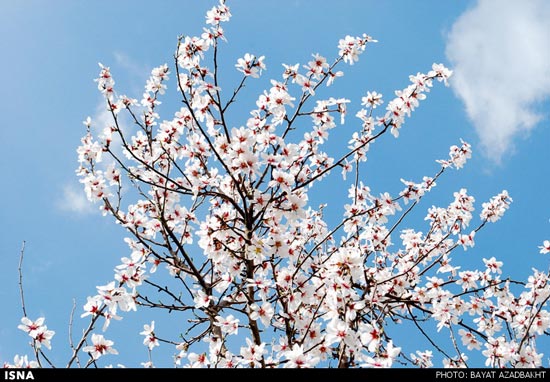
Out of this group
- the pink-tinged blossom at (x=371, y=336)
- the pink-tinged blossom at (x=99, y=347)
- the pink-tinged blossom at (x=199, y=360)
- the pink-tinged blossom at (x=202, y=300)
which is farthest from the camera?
the pink-tinged blossom at (x=202, y=300)

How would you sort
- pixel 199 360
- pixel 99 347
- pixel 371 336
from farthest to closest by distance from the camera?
1. pixel 199 360
2. pixel 99 347
3. pixel 371 336

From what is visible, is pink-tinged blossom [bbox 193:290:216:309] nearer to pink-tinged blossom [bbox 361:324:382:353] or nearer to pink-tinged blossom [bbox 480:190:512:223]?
pink-tinged blossom [bbox 361:324:382:353]

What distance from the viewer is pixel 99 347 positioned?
386 centimetres

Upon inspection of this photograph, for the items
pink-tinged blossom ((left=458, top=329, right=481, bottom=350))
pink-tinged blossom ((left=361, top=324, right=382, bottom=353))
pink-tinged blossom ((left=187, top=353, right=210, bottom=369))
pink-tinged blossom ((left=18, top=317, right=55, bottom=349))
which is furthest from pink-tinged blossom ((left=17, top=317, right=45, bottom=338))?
pink-tinged blossom ((left=458, top=329, right=481, bottom=350))

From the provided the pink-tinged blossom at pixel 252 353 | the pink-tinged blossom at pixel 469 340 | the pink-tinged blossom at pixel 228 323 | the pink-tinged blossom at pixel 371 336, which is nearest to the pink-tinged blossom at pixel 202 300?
the pink-tinged blossom at pixel 228 323

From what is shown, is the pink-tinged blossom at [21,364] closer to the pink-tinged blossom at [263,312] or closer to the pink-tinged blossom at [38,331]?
the pink-tinged blossom at [38,331]

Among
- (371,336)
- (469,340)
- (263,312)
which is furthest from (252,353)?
(469,340)

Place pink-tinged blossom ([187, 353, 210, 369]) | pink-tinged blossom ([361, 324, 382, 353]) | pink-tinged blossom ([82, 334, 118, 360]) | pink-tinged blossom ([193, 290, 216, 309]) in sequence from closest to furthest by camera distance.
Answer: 1. pink-tinged blossom ([361, 324, 382, 353])
2. pink-tinged blossom ([82, 334, 118, 360])
3. pink-tinged blossom ([187, 353, 210, 369])
4. pink-tinged blossom ([193, 290, 216, 309])

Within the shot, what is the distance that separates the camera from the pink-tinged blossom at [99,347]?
3805 mm

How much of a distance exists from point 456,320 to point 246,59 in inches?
140

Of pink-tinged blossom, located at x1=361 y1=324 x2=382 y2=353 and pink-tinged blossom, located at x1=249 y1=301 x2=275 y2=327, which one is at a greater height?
pink-tinged blossom, located at x1=249 y1=301 x2=275 y2=327

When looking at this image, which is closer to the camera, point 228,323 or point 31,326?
point 31,326

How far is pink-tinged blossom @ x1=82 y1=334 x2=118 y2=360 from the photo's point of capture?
12.5 ft

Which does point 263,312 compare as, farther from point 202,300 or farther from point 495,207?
point 495,207
